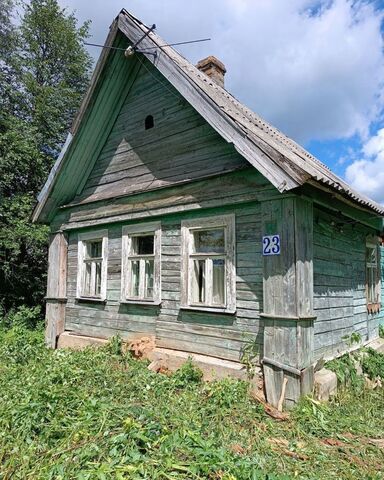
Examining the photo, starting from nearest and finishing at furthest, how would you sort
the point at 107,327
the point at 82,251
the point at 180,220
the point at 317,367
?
the point at 317,367, the point at 180,220, the point at 107,327, the point at 82,251

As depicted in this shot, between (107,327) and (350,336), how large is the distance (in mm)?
4709

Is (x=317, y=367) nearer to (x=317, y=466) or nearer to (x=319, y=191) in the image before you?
(x=317, y=466)

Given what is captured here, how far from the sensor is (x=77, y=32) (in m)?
15.9

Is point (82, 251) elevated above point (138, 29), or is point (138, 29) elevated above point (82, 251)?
point (138, 29)

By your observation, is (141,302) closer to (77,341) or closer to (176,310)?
(176,310)

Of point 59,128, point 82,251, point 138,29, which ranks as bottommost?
point 82,251

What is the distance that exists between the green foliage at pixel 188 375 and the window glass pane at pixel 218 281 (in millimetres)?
1034

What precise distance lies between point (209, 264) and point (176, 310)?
1.05 m

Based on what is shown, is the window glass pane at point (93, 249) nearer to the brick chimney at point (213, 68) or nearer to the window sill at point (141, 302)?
the window sill at point (141, 302)

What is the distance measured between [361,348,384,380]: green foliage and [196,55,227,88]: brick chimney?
7.23m

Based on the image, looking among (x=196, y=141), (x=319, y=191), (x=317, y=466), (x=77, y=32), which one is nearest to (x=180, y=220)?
(x=196, y=141)

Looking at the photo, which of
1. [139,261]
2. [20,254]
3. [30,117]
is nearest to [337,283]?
[139,261]

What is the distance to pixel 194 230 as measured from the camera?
6023mm

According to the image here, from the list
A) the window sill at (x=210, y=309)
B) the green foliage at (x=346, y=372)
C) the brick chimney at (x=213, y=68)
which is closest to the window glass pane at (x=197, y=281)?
the window sill at (x=210, y=309)
